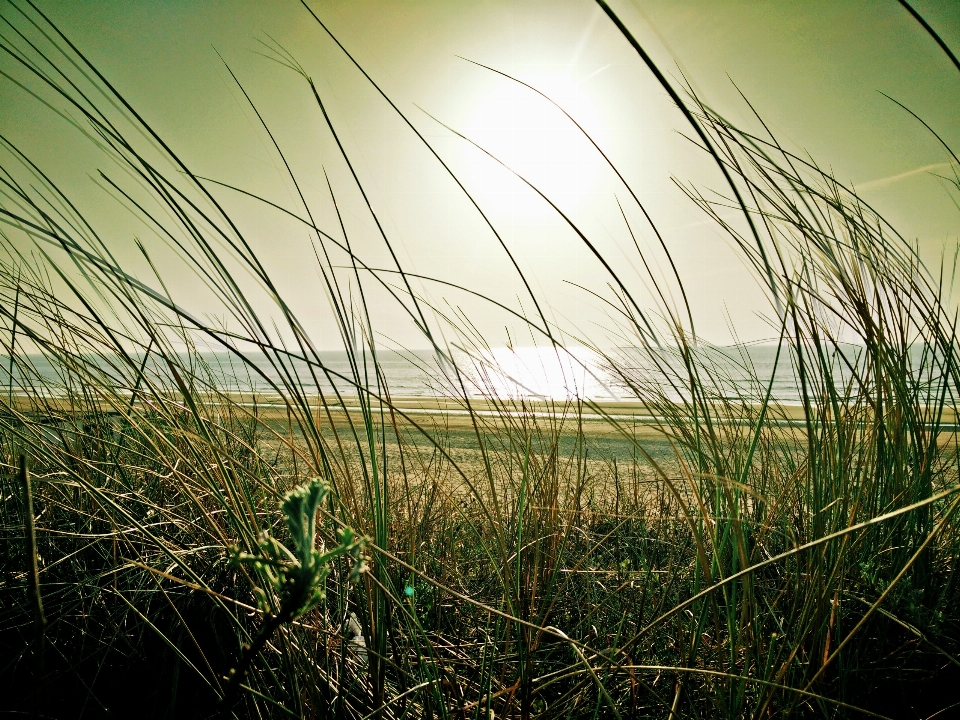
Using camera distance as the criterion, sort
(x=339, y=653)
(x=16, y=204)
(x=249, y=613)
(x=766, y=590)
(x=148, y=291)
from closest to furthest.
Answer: (x=148, y=291)
(x=16, y=204)
(x=339, y=653)
(x=249, y=613)
(x=766, y=590)

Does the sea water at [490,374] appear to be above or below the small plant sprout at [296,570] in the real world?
above

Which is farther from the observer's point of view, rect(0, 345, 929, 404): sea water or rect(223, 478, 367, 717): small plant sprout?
rect(0, 345, 929, 404): sea water

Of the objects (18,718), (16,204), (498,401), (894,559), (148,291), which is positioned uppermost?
(16,204)

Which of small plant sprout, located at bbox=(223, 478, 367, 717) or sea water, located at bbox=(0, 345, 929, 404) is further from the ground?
sea water, located at bbox=(0, 345, 929, 404)

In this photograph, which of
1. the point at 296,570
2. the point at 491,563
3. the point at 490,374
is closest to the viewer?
the point at 296,570

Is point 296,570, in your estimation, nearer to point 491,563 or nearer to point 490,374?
point 491,563

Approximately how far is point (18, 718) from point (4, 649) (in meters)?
0.15

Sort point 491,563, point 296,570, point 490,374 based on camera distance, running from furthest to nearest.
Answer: point 490,374, point 491,563, point 296,570

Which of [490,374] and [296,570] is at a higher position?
[490,374]

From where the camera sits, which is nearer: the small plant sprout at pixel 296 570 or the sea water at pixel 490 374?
the small plant sprout at pixel 296 570

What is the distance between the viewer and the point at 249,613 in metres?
0.85

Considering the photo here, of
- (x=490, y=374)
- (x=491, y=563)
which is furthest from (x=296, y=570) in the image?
(x=490, y=374)

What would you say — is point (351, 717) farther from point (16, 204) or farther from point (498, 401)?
point (16, 204)

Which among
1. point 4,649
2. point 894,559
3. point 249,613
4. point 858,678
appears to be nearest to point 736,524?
point 858,678
